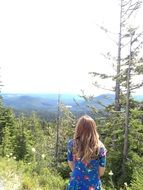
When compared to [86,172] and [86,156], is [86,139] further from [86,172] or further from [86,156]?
[86,172]

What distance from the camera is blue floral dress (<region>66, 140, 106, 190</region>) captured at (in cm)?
621

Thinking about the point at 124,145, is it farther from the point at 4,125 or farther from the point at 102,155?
the point at 4,125

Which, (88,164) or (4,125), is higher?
(88,164)

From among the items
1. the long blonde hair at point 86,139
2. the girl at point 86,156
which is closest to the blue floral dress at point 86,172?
the girl at point 86,156

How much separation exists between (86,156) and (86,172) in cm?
31

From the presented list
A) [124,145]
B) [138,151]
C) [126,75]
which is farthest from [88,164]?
[126,75]

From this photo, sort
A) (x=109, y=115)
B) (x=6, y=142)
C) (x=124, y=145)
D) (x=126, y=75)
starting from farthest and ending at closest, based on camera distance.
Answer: (x=6, y=142) → (x=109, y=115) → (x=126, y=75) → (x=124, y=145)

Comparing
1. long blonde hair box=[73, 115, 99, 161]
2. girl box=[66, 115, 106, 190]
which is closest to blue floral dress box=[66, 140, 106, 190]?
girl box=[66, 115, 106, 190]

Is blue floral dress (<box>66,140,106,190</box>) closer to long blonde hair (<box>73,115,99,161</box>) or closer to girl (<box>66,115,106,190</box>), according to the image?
girl (<box>66,115,106,190</box>)

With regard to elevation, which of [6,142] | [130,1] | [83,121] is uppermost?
[130,1]

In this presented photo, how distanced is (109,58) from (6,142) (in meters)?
23.2

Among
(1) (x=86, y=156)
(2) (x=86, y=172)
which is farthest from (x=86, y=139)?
(2) (x=86, y=172)

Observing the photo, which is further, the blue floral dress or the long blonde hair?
the blue floral dress

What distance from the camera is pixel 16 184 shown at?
9.95 metres
